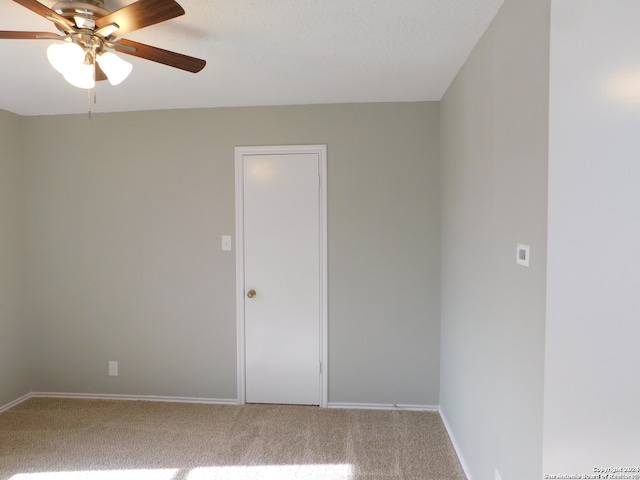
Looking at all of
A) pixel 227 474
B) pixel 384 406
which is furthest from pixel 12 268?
pixel 384 406

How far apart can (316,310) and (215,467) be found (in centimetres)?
123

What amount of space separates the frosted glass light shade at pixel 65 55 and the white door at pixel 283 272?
1.50 meters

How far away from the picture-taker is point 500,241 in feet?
5.20

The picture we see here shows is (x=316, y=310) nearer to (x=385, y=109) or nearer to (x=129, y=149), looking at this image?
(x=385, y=109)

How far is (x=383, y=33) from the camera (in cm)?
175

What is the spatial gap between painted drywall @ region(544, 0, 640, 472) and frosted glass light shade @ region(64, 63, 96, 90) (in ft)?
5.73

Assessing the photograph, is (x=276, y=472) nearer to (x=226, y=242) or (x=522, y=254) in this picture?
(x=226, y=242)

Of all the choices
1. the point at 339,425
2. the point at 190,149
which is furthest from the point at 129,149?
the point at 339,425

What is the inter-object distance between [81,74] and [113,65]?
130 millimetres

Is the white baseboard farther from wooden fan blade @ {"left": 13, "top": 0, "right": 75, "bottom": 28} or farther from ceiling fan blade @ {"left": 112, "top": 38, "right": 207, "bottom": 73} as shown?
wooden fan blade @ {"left": 13, "top": 0, "right": 75, "bottom": 28}

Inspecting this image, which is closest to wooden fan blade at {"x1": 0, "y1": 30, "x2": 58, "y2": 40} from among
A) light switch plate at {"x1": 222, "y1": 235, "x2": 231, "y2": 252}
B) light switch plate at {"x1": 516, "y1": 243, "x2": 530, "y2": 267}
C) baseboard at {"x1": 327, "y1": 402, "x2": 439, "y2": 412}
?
light switch plate at {"x1": 222, "y1": 235, "x2": 231, "y2": 252}

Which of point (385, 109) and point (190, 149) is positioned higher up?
point (385, 109)

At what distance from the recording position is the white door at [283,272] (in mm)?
2832

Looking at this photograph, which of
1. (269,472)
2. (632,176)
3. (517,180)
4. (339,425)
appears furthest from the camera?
(339,425)
